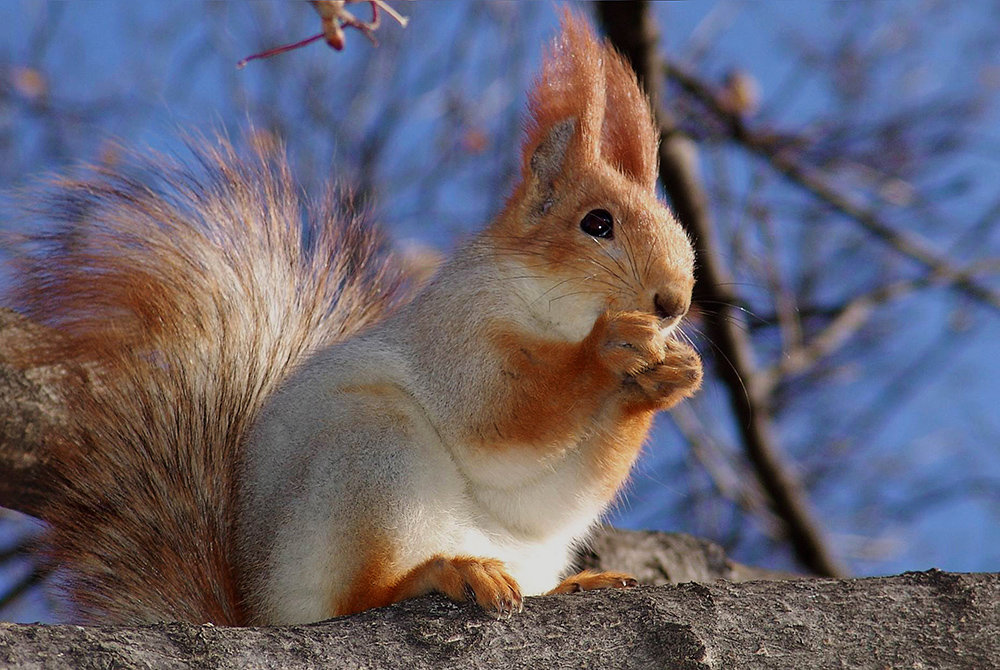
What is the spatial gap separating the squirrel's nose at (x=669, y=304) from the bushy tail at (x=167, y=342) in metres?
0.89

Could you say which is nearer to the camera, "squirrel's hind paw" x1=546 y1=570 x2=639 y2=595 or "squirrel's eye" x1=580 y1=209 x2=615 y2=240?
"squirrel's hind paw" x1=546 y1=570 x2=639 y2=595

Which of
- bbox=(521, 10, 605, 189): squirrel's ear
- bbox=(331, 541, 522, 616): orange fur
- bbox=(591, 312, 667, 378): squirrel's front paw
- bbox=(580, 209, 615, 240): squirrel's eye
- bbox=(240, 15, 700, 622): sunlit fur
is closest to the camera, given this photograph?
bbox=(331, 541, 522, 616): orange fur

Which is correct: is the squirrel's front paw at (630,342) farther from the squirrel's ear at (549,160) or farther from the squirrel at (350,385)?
the squirrel's ear at (549,160)

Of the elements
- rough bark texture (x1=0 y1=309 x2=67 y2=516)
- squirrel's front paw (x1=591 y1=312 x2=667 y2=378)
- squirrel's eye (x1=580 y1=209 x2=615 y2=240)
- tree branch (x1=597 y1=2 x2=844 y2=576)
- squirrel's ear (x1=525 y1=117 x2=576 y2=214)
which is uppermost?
tree branch (x1=597 y1=2 x2=844 y2=576)

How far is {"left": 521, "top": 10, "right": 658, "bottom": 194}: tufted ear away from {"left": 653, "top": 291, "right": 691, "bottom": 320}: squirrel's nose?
466 millimetres

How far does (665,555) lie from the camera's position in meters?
3.23

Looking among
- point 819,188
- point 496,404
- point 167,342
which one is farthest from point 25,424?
point 819,188

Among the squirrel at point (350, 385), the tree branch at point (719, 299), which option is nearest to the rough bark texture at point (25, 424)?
the squirrel at point (350, 385)

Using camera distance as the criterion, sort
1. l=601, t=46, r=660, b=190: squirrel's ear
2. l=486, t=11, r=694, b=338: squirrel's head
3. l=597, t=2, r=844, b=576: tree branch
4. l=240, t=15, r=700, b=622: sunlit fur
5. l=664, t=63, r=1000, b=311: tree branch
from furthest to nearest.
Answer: l=664, t=63, r=1000, b=311: tree branch, l=597, t=2, r=844, b=576: tree branch, l=601, t=46, r=660, b=190: squirrel's ear, l=486, t=11, r=694, b=338: squirrel's head, l=240, t=15, r=700, b=622: sunlit fur

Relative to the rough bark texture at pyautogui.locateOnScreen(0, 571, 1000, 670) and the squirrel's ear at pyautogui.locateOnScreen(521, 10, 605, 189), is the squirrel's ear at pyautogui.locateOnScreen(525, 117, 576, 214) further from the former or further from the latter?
the rough bark texture at pyautogui.locateOnScreen(0, 571, 1000, 670)

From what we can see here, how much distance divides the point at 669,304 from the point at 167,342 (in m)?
1.12

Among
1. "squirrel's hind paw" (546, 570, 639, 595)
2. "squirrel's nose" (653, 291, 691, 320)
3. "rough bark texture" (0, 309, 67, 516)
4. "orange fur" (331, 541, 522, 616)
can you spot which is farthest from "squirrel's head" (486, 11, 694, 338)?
"rough bark texture" (0, 309, 67, 516)

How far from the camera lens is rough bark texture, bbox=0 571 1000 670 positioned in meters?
1.63

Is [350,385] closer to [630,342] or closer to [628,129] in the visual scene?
[630,342]
